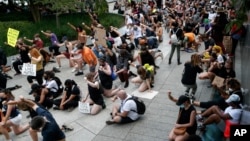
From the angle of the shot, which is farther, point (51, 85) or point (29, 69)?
point (29, 69)

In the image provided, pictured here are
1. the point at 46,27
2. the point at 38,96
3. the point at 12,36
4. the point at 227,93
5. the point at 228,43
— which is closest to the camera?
the point at 227,93

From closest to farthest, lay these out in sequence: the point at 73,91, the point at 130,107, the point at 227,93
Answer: the point at 227,93 → the point at 130,107 → the point at 73,91

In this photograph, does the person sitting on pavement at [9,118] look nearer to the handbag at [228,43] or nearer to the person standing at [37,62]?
the person standing at [37,62]

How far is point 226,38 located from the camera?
491 inches

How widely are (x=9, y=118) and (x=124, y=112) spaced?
9.59ft

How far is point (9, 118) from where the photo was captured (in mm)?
8031

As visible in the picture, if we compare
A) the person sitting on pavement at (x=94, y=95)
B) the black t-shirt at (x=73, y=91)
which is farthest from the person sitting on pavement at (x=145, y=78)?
the black t-shirt at (x=73, y=91)

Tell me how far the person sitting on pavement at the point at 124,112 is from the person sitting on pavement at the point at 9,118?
229 centimetres

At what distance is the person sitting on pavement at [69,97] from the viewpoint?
936 cm

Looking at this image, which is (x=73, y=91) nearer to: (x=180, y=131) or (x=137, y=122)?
(x=137, y=122)

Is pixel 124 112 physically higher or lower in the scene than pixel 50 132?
lower

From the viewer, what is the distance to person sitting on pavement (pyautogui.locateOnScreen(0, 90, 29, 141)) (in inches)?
Result: 308

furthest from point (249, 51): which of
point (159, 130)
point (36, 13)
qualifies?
point (36, 13)

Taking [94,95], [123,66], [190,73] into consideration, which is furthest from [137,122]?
[123,66]
